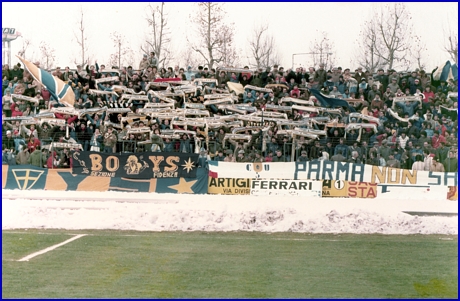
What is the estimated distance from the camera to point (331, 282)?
315 inches

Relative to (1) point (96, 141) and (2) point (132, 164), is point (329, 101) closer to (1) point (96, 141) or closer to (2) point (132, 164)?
(2) point (132, 164)

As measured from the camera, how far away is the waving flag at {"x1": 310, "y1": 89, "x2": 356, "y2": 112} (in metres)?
21.9

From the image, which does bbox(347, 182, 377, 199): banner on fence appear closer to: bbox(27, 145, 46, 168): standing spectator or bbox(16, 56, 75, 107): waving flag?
bbox(27, 145, 46, 168): standing spectator

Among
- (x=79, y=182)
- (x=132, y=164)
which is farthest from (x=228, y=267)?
(x=79, y=182)

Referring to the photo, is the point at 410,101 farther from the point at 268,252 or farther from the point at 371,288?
the point at 371,288

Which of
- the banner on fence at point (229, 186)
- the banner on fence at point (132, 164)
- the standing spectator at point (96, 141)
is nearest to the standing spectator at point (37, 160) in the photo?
the banner on fence at point (132, 164)

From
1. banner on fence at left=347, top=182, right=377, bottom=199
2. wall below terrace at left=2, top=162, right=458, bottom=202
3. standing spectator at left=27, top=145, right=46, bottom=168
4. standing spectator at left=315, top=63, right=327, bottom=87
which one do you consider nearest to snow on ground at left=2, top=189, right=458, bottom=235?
wall below terrace at left=2, top=162, right=458, bottom=202

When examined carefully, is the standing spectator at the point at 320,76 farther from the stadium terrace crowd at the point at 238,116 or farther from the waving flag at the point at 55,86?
the waving flag at the point at 55,86

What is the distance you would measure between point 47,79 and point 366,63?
14.0 m

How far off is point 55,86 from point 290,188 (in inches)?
360

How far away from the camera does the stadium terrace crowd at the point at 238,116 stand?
19.4 m

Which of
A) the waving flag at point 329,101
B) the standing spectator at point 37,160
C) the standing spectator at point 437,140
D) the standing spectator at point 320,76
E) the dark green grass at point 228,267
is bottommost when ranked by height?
the dark green grass at point 228,267

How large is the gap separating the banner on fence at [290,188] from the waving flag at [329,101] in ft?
13.5

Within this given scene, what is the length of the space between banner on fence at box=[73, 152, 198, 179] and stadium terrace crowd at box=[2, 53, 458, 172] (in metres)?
0.36
